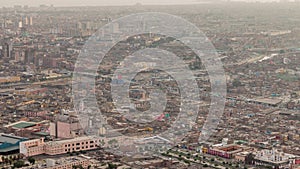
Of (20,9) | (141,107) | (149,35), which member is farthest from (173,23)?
(20,9)

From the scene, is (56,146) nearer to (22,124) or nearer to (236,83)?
(22,124)

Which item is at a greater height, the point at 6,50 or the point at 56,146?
the point at 6,50

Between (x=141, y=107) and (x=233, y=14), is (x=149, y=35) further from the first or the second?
(x=233, y=14)

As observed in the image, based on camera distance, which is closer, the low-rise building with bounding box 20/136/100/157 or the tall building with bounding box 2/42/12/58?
the low-rise building with bounding box 20/136/100/157

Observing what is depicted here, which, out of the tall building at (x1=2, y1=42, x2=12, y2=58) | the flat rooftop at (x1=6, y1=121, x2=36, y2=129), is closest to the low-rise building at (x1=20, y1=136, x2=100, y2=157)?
the flat rooftop at (x1=6, y1=121, x2=36, y2=129)

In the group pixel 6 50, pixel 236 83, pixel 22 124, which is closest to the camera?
pixel 22 124

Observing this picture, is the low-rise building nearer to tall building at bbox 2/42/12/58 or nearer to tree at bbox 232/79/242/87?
tree at bbox 232/79/242/87

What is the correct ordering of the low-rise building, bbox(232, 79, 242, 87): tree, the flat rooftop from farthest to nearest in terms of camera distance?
bbox(232, 79, 242, 87): tree
the flat rooftop
the low-rise building

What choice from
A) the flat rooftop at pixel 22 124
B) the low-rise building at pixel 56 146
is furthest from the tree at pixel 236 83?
the low-rise building at pixel 56 146

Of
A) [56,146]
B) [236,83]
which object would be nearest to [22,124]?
[56,146]

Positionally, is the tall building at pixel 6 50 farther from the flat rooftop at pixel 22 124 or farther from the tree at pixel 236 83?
the flat rooftop at pixel 22 124

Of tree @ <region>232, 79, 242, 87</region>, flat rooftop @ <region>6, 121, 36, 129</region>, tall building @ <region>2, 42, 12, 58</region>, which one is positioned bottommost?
flat rooftop @ <region>6, 121, 36, 129</region>
